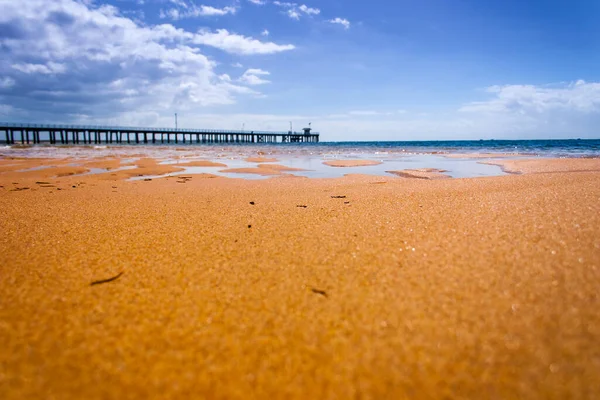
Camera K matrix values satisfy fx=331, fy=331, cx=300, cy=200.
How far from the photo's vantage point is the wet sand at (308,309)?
136 cm

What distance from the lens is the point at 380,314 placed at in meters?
1.78

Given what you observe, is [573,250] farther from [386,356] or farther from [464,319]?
[386,356]

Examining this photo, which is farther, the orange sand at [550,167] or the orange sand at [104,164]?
the orange sand at [104,164]

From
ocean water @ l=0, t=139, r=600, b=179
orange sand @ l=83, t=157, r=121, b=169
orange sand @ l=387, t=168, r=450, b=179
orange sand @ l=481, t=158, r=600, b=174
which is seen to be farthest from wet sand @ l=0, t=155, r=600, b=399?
orange sand @ l=83, t=157, r=121, b=169

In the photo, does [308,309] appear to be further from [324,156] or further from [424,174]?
[324,156]

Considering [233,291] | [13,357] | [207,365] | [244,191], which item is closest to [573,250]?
[233,291]

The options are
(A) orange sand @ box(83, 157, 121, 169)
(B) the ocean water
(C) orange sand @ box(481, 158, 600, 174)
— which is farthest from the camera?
(A) orange sand @ box(83, 157, 121, 169)

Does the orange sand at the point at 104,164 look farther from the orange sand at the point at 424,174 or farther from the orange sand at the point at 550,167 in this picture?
the orange sand at the point at 550,167

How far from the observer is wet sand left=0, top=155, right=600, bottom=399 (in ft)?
4.46

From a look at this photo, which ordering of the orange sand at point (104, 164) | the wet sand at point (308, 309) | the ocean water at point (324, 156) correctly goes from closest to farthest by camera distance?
1. the wet sand at point (308, 309)
2. the ocean water at point (324, 156)
3. the orange sand at point (104, 164)

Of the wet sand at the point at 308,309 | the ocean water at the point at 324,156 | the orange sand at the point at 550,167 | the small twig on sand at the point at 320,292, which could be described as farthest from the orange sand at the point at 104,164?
the orange sand at the point at 550,167

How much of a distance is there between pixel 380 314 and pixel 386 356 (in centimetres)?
31

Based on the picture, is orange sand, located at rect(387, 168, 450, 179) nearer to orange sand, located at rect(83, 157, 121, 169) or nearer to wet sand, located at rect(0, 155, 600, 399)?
wet sand, located at rect(0, 155, 600, 399)

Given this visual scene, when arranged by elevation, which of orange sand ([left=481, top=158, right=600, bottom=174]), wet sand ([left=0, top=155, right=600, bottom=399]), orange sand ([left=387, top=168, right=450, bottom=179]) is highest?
orange sand ([left=481, top=158, right=600, bottom=174])
